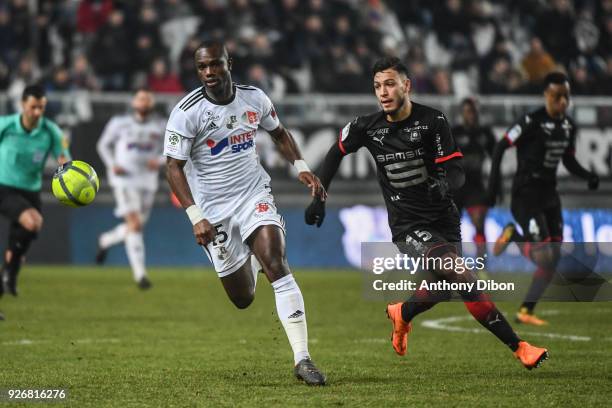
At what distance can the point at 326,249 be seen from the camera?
1950 cm

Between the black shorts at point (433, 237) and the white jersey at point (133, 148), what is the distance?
9.11m

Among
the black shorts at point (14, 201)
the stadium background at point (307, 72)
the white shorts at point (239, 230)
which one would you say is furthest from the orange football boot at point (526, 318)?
the stadium background at point (307, 72)

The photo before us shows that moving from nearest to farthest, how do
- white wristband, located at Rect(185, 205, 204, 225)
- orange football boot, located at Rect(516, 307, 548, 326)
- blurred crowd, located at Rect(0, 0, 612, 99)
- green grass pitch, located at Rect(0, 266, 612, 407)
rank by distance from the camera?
1. green grass pitch, located at Rect(0, 266, 612, 407)
2. white wristband, located at Rect(185, 205, 204, 225)
3. orange football boot, located at Rect(516, 307, 548, 326)
4. blurred crowd, located at Rect(0, 0, 612, 99)

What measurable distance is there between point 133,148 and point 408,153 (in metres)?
9.38

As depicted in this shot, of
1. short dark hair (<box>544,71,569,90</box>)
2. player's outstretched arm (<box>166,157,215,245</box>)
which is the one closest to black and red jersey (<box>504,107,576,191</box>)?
short dark hair (<box>544,71,569,90</box>)

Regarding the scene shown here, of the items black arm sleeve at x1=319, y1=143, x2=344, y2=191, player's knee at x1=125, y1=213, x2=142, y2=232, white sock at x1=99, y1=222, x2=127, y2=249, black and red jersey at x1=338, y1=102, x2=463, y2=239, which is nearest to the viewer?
black and red jersey at x1=338, y1=102, x2=463, y2=239

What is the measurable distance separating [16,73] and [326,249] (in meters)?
6.09

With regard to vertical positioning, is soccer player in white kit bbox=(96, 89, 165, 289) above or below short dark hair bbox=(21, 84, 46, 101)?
below

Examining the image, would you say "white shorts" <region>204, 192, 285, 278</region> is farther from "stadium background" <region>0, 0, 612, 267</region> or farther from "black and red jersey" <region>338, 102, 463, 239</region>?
"stadium background" <region>0, 0, 612, 267</region>

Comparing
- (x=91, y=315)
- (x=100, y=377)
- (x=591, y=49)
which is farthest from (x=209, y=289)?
(x=591, y=49)

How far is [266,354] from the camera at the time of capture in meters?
9.43

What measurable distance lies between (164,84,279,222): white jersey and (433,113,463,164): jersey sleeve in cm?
122

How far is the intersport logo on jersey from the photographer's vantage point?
8.26 meters

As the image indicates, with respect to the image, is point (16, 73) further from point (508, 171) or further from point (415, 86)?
point (508, 171)
